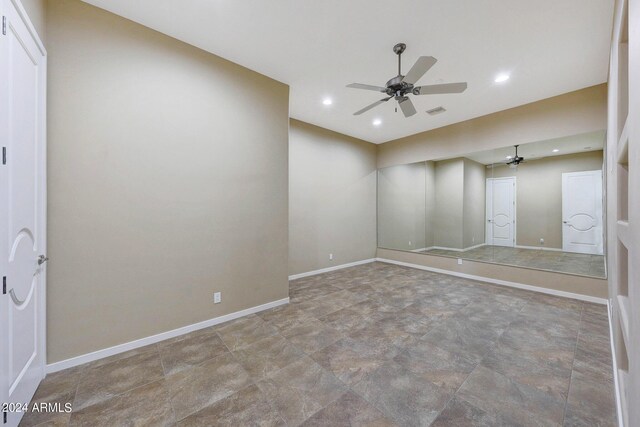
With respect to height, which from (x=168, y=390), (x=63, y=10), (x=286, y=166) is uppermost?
(x=63, y=10)

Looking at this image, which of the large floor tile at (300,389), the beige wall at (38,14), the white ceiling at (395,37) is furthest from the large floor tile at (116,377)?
the white ceiling at (395,37)

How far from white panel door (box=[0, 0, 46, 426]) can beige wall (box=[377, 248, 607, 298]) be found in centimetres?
593

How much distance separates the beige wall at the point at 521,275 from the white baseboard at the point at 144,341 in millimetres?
3845

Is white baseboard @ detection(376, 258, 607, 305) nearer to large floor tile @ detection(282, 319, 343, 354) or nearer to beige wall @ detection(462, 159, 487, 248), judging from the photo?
beige wall @ detection(462, 159, 487, 248)

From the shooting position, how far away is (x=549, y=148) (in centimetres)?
428

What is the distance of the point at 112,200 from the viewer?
234 centimetres

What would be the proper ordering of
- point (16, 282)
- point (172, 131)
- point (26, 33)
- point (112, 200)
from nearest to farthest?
point (16, 282) → point (26, 33) → point (112, 200) → point (172, 131)

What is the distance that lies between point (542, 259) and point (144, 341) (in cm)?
615

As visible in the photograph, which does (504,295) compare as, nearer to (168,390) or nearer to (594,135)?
(594,135)

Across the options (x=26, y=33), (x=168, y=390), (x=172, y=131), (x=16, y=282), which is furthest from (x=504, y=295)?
(x=26, y=33)

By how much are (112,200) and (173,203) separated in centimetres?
51

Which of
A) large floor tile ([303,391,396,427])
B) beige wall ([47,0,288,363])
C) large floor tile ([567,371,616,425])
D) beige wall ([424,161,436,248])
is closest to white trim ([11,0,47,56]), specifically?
beige wall ([47,0,288,363])

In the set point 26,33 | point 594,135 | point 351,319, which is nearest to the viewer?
point 26,33

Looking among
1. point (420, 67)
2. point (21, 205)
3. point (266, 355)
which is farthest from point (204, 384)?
point (420, 67)
